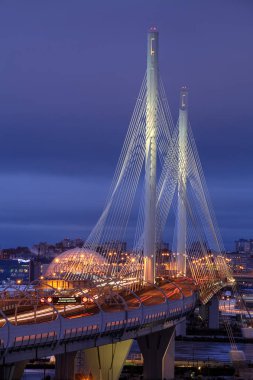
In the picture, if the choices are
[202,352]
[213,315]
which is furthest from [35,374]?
[213,315]

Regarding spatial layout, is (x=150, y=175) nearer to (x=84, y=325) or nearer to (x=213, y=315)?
(x=84, y=325)

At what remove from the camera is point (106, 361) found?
33.9 meters

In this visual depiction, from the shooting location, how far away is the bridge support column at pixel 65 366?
3114 cm

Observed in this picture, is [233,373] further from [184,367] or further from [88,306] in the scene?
[88,306]

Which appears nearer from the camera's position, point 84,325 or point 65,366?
point 84,325

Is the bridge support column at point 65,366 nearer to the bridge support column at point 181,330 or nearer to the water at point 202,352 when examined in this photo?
the water at point 202,352

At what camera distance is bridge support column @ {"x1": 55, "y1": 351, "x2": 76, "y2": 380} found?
3114 centimetres

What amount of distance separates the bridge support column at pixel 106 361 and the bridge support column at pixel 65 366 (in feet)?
6.77

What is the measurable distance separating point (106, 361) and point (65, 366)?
278 centimetres

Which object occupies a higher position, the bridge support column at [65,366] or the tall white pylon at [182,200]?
the tall white pylon at [182,200]

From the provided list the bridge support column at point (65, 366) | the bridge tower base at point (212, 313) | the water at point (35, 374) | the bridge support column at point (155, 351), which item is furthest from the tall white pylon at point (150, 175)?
the bridge tower base at point (212, 313)

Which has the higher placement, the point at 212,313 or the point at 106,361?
the point at 212,313

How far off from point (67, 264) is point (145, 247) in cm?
3228

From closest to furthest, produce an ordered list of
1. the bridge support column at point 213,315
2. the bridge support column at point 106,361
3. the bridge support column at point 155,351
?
the bridge support column at point 106,361, the bridge support column at point 155,351, the bridge support column at point 213,315
